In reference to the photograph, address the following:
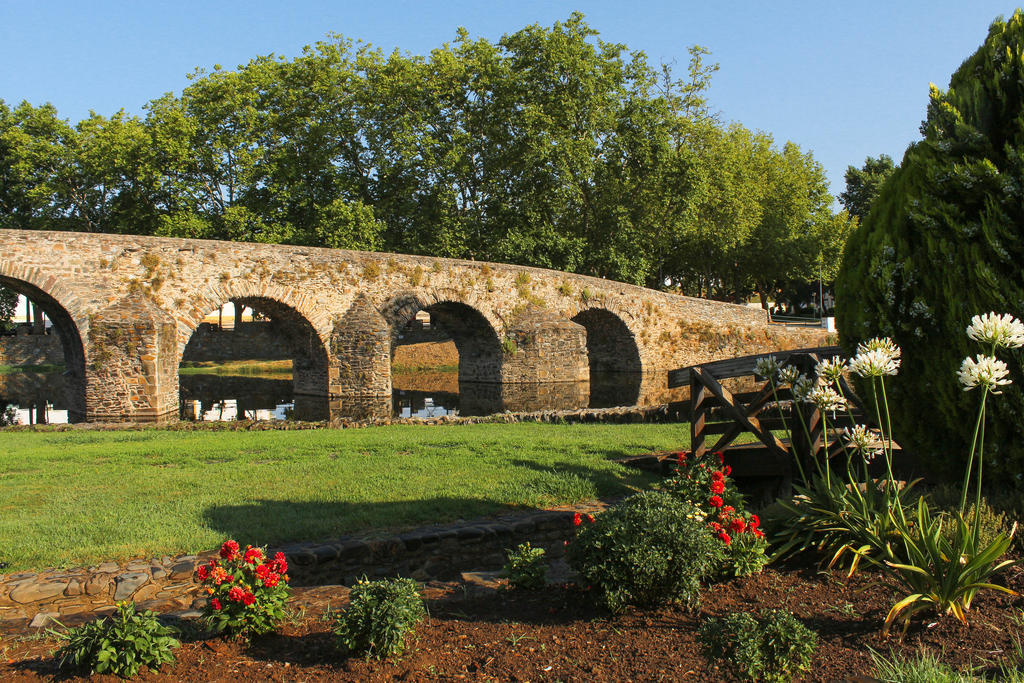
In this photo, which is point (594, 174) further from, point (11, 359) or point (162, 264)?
point (11, 359)

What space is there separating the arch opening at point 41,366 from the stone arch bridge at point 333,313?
125 mm

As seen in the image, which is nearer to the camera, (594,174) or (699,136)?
(594,174)

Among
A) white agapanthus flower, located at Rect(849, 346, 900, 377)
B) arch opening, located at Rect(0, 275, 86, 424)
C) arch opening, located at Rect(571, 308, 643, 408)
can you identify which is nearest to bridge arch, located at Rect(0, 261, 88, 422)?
arch opening, located at Rect(0, 275, 86, 424)

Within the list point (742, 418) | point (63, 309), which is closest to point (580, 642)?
point (742, 418)

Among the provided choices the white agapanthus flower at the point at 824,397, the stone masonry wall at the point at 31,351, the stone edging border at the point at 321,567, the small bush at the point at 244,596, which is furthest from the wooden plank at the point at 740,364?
the stone masonry wall at the point at 31,351

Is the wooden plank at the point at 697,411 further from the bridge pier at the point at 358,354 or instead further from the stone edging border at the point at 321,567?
the bridge pier at the point at 358,354

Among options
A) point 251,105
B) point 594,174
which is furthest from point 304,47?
point 594,174

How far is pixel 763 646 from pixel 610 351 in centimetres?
2637

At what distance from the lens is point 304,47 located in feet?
106

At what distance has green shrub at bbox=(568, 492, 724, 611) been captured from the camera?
3.73 meters

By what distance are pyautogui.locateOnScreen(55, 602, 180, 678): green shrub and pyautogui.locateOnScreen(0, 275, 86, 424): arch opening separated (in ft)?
51.0

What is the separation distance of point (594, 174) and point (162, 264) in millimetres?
17872

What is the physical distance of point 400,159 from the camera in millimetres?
31188

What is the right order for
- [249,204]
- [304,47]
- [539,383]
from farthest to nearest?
[304,47]
[249,204]
[539,383]
